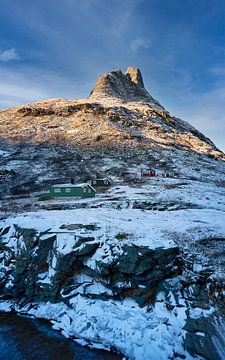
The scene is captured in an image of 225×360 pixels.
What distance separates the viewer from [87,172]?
55.4m

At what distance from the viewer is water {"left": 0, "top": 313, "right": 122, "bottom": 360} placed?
13.4 meters

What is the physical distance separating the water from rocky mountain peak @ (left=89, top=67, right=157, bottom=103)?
112 m

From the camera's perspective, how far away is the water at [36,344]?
44.0ft

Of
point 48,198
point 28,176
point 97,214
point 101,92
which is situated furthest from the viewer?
point 101,92

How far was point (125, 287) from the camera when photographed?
1644 cm

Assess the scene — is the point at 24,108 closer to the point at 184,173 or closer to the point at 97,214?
the point at 184,173

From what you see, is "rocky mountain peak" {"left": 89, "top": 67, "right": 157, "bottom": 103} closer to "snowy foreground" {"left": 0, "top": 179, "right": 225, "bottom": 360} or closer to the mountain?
the mountain

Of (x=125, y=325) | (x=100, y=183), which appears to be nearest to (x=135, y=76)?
(x=100, y=183)

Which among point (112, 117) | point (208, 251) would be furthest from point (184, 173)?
point (112, 117)

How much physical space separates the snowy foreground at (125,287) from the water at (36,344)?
1.61ft

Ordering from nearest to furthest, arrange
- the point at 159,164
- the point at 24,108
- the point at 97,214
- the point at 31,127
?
1. the point at 97,214
2. the point at 159,164
3. the point at 31,127
4. the point at 24,108

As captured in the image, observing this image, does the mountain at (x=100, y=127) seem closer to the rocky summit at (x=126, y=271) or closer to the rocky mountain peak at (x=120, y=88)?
the rocky mountain peak at (x=120, y=88)

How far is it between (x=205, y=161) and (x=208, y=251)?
56.3 meters

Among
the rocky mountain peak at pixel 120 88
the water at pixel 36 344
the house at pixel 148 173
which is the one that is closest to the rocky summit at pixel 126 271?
the water at pixel 36 344
